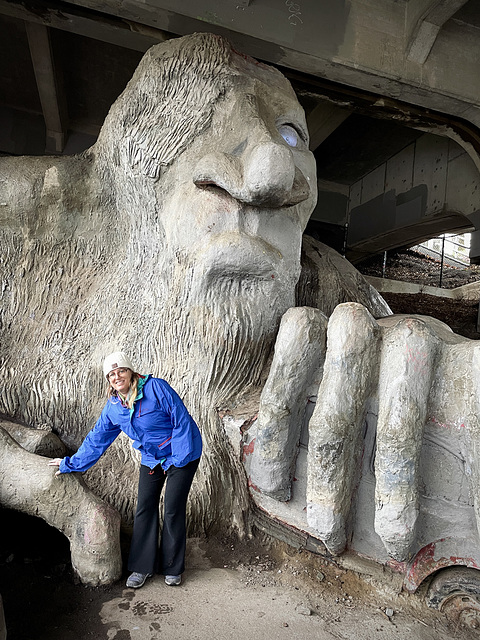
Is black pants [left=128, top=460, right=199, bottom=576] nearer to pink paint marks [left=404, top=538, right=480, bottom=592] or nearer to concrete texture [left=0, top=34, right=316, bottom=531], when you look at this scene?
concrete texture [left=0, top=34, right=316, bottom=531]

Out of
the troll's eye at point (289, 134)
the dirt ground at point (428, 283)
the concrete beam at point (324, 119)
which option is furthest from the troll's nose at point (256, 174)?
the concrete beam at point (324, 119)

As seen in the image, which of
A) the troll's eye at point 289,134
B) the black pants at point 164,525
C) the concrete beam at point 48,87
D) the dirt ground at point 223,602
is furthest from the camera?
the concrete beam at point 48,87

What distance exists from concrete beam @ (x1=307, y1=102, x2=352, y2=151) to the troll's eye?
3335 millimetres

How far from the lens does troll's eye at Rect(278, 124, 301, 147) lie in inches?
85.4

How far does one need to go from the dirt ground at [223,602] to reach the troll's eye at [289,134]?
143 centimetres

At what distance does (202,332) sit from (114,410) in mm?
390

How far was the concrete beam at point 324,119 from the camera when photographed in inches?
211

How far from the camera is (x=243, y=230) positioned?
1.93 meters

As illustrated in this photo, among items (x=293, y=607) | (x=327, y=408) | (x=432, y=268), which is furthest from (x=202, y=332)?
(x=432, y=268)

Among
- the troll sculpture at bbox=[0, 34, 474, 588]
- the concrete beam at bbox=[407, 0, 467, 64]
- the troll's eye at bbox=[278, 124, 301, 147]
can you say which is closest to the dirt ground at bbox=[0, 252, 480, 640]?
the troll sculpture at bbox=[0, 34, 474, 588]

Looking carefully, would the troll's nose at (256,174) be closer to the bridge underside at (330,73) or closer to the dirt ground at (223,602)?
the dirt ground at (223,602)

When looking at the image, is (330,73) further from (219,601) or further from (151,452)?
(219,601)

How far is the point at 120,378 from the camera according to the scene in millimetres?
1707

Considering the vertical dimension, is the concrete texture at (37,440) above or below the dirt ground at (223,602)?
above
